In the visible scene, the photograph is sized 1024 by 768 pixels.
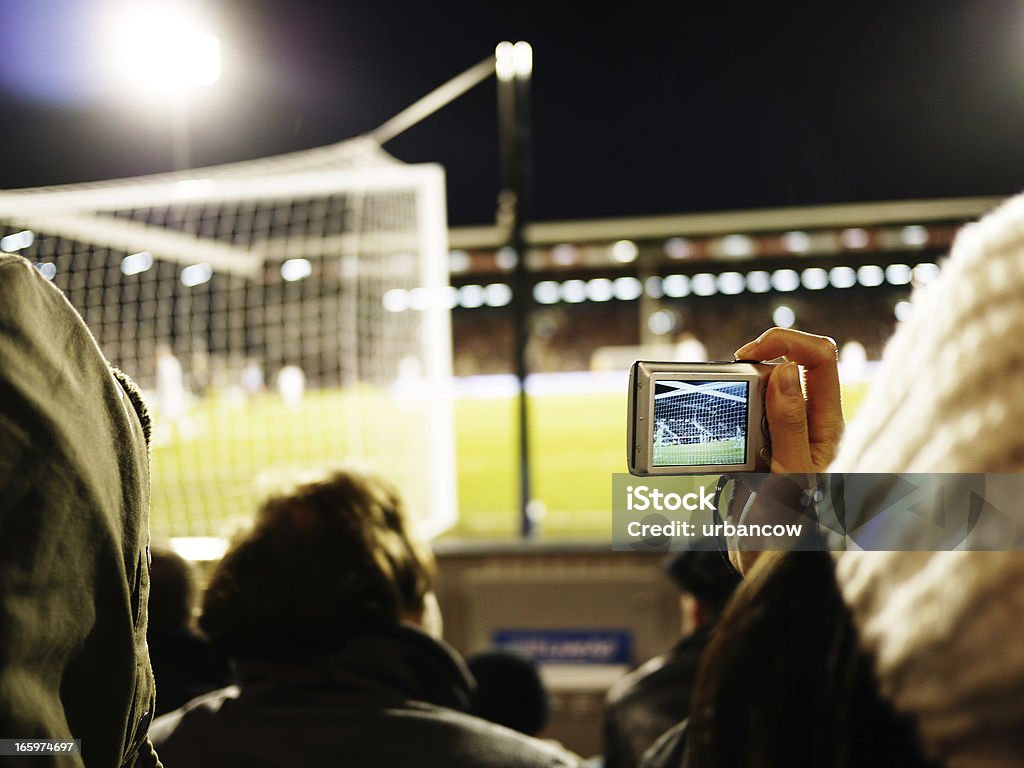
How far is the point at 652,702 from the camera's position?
5.56 feet

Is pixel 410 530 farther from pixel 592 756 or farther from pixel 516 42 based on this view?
pixel 516 42

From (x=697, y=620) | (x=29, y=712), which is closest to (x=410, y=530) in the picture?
(x=697, y=620)

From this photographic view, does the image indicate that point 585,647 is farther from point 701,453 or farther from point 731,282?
point 731,282

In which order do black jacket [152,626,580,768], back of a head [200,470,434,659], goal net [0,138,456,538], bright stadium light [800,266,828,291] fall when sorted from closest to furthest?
black jacket [152,626,580,768], back of a head [200,470,434,659], goal net [0,138,456,538], bright stadium light [800,266,828,291]

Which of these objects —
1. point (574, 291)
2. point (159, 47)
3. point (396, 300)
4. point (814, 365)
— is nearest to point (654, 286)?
point (574, 291)

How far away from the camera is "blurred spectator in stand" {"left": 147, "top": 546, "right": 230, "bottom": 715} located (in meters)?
1.65

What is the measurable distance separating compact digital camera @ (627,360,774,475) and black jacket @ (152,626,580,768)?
641mm

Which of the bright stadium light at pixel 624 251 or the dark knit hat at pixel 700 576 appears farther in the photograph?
the bright stadium light at pixel 624 251

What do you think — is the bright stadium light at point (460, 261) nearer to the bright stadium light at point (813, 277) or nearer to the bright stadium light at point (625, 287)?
the bright stadium light at point (813, 277)

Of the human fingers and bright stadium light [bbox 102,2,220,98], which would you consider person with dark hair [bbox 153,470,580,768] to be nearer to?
the human fingers

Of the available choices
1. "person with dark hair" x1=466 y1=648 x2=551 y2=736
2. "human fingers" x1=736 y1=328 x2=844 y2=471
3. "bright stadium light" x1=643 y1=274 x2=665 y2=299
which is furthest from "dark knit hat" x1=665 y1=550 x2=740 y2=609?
"bright stadium light" x1=643 y1=274 x2=665 y2=299

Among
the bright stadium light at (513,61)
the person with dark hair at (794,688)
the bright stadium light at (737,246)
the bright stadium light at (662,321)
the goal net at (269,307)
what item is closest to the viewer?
the person with dark hair at (794,688)

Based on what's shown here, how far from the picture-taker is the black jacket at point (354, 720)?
1.12 meters

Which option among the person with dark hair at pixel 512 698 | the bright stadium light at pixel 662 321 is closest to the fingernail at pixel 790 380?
the person with dark hair at pixel 512 698
